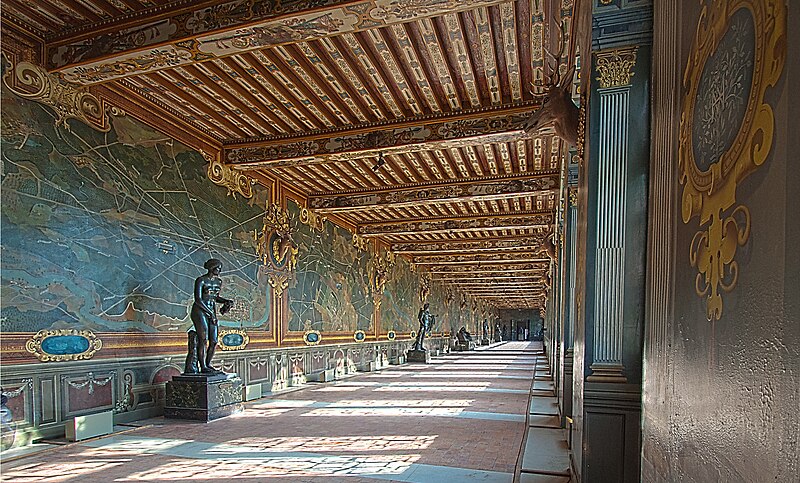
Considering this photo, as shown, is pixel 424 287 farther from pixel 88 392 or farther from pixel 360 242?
pixel 88 392

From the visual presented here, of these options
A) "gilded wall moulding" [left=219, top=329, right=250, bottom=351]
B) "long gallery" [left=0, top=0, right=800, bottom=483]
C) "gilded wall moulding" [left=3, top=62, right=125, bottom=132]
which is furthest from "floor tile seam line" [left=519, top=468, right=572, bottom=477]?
"gilded wall moulding" [left=3, top=62, right=125, bottom=132]

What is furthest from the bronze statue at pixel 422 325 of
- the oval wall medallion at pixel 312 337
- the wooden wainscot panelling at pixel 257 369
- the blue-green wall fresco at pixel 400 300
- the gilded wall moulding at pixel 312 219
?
the wooden wainscot panelling at pixel 257 369

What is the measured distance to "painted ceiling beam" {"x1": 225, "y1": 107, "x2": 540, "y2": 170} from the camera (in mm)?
8648

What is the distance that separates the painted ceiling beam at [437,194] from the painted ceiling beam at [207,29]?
24.4 feet

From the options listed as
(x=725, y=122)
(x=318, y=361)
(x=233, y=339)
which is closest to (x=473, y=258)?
(x=318, y=361)

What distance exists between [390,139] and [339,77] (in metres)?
1.99

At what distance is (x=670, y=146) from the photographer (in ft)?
7.67

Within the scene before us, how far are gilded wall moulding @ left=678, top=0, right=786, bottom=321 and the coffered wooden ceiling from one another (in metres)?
4.11

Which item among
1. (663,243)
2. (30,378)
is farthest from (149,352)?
(663,243)

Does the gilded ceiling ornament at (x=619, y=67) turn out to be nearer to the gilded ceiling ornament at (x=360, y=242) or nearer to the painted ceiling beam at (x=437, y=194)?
the painted ceiling beam at (x=437, y=194)

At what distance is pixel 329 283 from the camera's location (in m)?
16.1

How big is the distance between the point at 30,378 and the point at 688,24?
26.0 ft

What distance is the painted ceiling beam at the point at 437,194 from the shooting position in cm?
1238

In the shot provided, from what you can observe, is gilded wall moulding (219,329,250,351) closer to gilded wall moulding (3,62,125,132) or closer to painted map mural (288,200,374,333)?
painted map mural (288,200,374,333)
